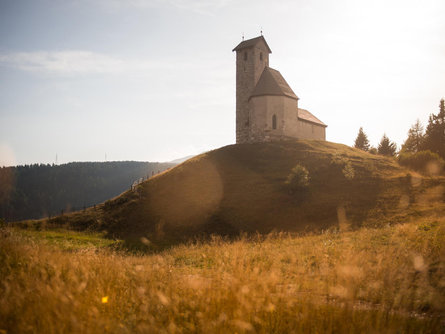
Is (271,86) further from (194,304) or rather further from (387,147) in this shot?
(194,304)

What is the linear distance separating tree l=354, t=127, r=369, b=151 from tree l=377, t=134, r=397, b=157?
5641mm

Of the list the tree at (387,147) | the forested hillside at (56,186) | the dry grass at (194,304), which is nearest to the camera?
the dry grass at (194,304)

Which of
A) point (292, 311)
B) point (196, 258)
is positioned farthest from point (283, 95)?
point (292, 311)

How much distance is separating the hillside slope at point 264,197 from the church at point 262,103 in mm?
4897

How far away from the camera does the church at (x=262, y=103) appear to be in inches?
1754

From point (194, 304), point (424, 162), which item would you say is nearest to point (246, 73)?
point (424, 162)

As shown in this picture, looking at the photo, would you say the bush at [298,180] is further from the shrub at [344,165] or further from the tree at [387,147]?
the tree at [387,147]

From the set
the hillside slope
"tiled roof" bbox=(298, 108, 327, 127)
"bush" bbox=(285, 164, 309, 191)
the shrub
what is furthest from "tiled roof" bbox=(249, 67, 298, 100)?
"bush" bbox=(285, 164, 309, 191)

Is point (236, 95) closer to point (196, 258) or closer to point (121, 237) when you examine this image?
point (121, 237)

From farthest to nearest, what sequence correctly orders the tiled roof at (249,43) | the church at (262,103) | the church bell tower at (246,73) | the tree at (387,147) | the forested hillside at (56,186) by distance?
the forested hillside at (56,186), the tree at (387,147), the tiled roof at (249,43), the church bell tower at (246,73), the church at (262,103)

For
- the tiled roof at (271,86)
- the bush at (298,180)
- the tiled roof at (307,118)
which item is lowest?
the bush at (298,180)

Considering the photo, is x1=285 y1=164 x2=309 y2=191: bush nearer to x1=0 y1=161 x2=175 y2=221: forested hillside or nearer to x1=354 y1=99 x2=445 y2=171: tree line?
x1=354 y1=99 x2=445 y2=171: tree line

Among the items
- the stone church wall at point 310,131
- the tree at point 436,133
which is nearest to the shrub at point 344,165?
the stone church wall at point 310,131

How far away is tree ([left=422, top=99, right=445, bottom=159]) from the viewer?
49.1 metres
